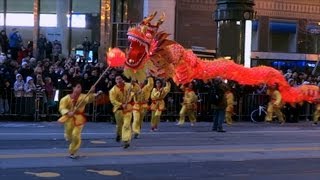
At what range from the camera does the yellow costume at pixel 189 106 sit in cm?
2012

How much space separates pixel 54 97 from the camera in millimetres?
19875

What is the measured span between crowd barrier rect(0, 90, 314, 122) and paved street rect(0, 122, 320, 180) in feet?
3.47

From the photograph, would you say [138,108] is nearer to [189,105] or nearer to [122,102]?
[122,102]

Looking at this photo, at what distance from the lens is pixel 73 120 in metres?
12.3

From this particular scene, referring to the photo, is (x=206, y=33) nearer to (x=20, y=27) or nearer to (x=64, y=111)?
(x=20, y=27)

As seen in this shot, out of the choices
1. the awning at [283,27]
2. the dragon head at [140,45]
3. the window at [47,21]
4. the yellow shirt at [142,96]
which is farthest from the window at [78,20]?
the dragon head at [140,45]

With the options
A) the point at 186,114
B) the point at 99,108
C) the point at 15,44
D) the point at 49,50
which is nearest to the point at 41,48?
the point at 49,50

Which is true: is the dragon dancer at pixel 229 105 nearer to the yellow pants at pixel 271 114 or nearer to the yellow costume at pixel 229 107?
the yellow costume at pixel 229 107

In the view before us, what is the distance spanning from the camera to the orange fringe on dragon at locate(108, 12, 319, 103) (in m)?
13.1

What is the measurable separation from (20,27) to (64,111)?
55.7 feet

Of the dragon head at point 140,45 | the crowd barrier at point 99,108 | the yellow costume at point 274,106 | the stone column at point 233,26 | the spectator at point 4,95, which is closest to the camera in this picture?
the dragon head at point 140,45

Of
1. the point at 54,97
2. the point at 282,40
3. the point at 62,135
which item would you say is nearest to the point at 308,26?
the point at 282,40

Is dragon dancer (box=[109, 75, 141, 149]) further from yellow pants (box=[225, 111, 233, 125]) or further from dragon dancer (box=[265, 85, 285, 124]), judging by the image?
yellow pants (box=[225, 111, 233, 125])

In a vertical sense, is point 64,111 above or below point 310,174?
above
